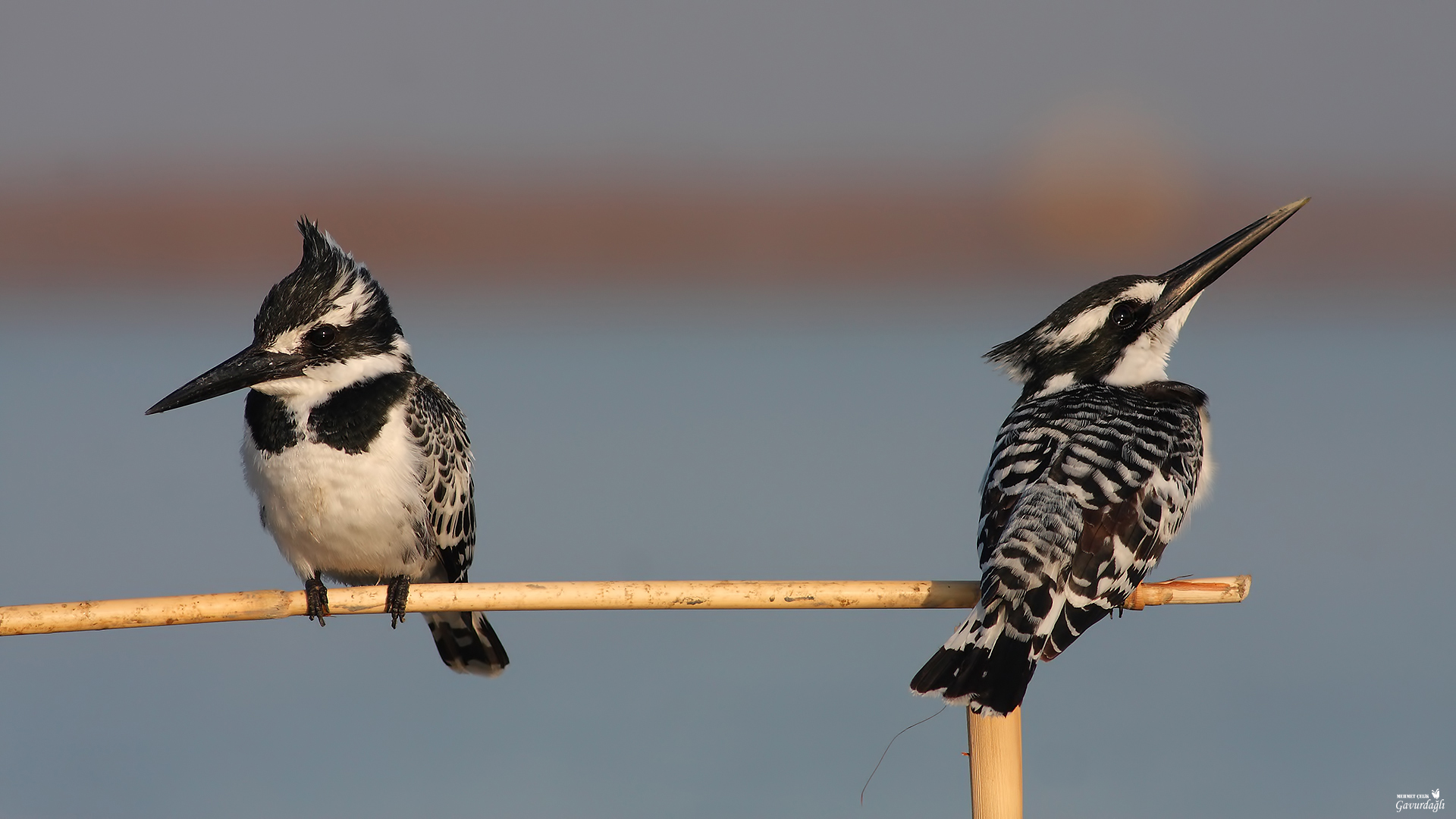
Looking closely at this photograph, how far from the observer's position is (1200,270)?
4.76 metres

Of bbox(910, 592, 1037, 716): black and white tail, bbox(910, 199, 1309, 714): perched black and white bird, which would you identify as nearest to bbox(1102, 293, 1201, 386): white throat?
bbox(910, 199, 1309, 714): perched black and white bird

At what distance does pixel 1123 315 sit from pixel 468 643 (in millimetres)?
2486

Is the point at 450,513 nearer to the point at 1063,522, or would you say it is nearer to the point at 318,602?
the point at 318,602

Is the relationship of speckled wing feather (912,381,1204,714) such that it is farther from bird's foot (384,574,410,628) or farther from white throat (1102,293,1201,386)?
bird's foot (384,574,410,628)

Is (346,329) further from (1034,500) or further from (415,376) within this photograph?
(1034,500)

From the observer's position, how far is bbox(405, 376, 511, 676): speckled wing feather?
4602 mm


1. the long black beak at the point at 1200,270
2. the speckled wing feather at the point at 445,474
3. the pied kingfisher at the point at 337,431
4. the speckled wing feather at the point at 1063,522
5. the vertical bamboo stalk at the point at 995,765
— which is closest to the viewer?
the vertical bamboo stalk at the point at 995,765

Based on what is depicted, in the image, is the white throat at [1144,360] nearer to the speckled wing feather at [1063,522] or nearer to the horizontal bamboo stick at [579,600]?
the speckled wing feather at [1063,522]

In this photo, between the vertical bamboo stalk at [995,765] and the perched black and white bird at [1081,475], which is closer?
the vertical bamboo stalk at [995,765]

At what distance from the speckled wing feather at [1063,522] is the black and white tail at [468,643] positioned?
5.92 ft

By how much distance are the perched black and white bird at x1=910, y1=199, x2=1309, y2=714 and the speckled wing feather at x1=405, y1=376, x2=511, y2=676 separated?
1.71 meters

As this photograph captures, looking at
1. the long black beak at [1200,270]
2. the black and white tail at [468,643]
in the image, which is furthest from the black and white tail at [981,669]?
the black and white tail at [468,643]

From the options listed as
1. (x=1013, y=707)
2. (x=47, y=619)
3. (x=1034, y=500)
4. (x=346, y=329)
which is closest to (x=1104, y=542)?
(x=1034, y=500)

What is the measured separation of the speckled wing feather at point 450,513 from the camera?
4602mm
